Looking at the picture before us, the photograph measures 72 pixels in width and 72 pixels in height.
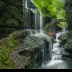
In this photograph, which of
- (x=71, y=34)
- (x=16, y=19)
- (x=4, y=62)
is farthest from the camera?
(x=71, y=34)

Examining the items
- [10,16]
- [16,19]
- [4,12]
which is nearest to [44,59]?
[16,19]

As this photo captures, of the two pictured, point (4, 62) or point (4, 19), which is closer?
point (4, 62)

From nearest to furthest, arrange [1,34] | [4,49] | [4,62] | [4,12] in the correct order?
[4,62] < [4,49] < [1,34] < [4,12]

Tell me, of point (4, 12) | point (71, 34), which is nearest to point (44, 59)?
point (71, 34)

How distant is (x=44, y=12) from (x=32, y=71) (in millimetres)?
12307

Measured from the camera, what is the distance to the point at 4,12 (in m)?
5.07

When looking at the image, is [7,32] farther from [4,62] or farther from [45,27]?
[45,27]

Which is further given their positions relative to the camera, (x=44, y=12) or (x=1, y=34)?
(x=44, y=12)

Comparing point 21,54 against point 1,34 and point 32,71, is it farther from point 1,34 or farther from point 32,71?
point 32,71

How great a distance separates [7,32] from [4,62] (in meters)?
2.72

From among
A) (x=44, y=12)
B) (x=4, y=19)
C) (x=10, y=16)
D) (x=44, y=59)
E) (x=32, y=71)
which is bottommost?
(x=44, y=59)

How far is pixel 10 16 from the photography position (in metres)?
5.48

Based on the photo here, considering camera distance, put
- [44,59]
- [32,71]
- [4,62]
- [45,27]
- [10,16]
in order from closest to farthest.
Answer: [32,71] < [4,62] < [10,16] < [44,59] < [45,27]

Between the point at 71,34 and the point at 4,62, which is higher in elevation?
the point at 71,34
